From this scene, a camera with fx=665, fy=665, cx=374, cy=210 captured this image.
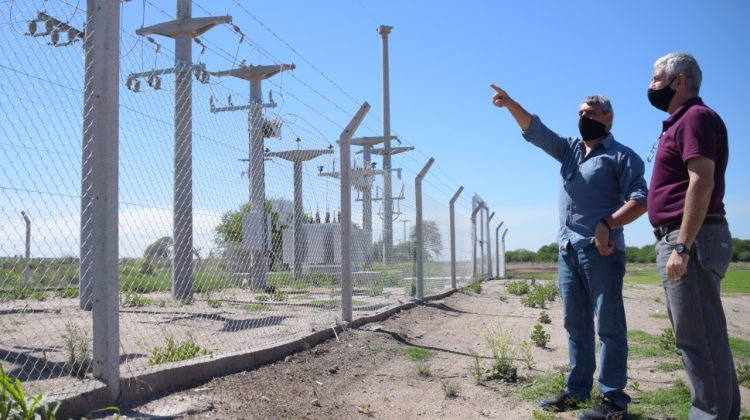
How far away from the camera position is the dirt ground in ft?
12.7

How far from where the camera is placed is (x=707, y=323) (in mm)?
2865

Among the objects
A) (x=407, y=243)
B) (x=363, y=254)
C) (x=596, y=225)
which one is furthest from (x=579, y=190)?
(x=407, y=243)

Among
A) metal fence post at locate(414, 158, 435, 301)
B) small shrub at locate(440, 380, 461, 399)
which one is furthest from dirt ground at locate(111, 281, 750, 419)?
metal fence post at locate(414, 158, 435, 301)

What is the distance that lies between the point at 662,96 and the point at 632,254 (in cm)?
5665

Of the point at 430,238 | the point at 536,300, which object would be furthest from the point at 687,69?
the point at 430,238

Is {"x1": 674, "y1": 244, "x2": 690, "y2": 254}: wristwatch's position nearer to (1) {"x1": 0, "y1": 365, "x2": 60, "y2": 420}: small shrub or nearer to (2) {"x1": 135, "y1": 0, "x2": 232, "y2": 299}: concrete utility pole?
(1) {"x1": 0, "y1": 365, "x2": 60, "y2": 420}: small shrub

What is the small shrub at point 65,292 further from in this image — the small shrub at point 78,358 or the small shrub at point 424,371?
the small shrub at point 424,371

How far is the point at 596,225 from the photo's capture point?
12.3 ft

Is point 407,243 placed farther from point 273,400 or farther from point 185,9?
point 273,400

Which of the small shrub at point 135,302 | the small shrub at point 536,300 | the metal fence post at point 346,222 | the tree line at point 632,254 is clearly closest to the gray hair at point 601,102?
the metal fence post at point 346,222

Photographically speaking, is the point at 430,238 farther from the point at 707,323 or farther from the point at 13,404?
the point at 13,404

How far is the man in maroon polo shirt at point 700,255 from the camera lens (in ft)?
9.26

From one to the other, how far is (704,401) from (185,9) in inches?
371

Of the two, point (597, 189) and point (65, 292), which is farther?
point (65, 292)
